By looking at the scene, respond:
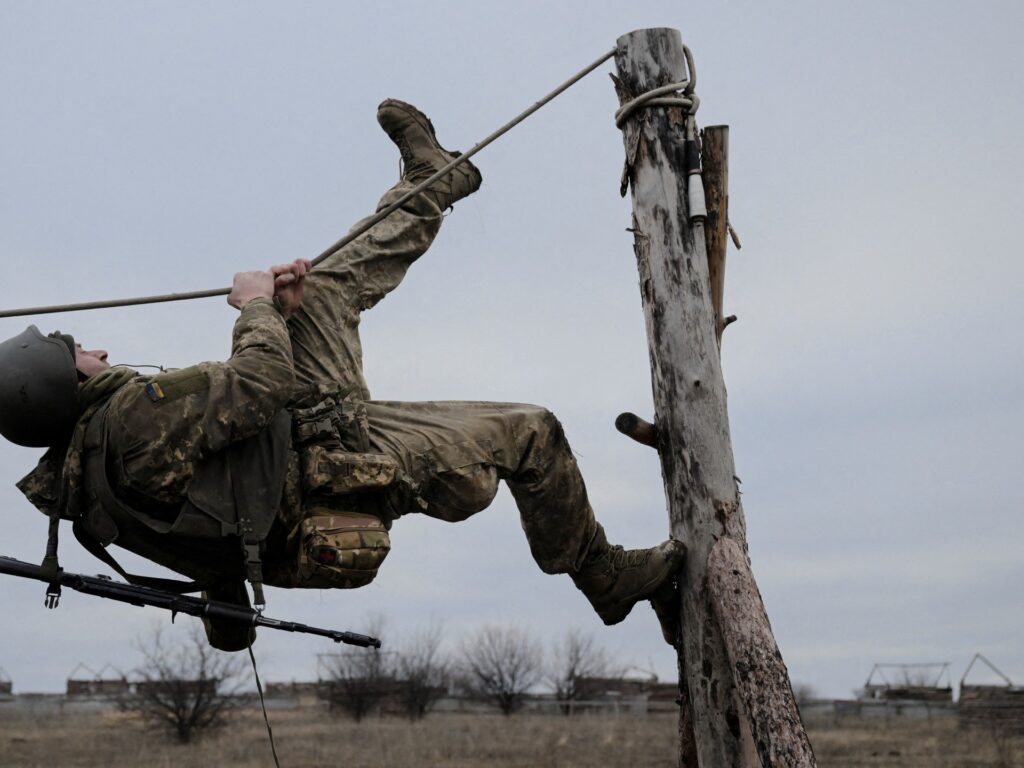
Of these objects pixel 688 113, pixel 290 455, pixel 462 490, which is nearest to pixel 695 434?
pixel 462 490

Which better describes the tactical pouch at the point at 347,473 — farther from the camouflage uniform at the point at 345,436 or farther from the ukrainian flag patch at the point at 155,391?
the ukrainian flag patch at the point at 155,391

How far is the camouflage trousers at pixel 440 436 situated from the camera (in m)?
5.11

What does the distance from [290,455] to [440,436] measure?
63 centimetres

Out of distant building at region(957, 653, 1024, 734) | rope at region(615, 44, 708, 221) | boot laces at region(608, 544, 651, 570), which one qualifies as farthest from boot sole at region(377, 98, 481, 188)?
distant building at region(957, 653, 1024, 734)

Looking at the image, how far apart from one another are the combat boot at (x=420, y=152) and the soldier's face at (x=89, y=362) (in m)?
1.67

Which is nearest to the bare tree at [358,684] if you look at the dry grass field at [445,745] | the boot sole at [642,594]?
the dry grass field at [445,745]

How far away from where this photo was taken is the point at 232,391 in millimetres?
4613

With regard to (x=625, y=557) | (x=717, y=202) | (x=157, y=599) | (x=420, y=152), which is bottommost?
(x=157, y=599)

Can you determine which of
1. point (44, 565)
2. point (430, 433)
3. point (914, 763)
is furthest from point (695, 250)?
point (914, 763)

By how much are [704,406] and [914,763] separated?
55.6ft

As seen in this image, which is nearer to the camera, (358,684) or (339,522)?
(339,522)

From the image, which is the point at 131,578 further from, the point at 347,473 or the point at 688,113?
the point at 688,113

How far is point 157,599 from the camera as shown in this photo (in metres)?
4.93

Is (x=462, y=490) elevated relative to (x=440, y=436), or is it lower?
lower
